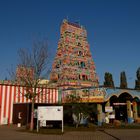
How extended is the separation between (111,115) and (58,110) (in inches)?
466

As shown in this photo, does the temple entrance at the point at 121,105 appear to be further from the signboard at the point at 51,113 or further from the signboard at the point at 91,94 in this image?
the signboard at the point at 51,113

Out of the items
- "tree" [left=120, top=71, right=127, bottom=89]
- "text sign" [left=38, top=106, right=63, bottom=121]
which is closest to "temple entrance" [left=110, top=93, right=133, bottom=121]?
"text sign" [left=38, top=106, right=63, bottom=121]

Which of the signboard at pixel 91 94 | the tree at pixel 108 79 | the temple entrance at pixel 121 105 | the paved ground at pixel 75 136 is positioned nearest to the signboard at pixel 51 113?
the paved ground at pixel 75 136

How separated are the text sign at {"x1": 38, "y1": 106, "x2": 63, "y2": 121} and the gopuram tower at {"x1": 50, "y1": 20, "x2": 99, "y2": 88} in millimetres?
36932

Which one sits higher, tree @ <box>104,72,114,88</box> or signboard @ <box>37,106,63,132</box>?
tree @ <box>104,72,114,88</box>

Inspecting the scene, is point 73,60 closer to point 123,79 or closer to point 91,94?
point 123,79

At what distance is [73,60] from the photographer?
203ft

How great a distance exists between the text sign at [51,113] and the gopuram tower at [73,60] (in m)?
36.9

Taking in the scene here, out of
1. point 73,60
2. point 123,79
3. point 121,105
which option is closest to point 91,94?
point 121,105

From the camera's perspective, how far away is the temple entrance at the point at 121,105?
33500 mm

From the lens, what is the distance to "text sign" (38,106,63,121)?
66.1 ft

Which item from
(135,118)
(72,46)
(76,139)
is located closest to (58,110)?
(76,139)

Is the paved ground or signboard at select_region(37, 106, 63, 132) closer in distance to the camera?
the paved ground

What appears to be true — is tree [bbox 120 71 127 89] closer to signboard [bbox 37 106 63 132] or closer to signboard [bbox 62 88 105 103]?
signboard [bbox 62 88 105 103]
